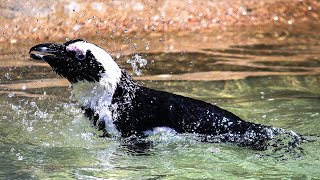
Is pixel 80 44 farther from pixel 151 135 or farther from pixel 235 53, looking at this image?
pixel 235 53

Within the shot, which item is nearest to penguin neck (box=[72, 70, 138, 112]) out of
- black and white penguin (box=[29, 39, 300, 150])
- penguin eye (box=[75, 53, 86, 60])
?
black and white penguin (box=[29, 39, 300, 150])

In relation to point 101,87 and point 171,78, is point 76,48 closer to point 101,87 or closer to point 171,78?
point 101,87

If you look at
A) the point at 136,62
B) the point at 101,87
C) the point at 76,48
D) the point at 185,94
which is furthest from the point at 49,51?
the point at 136,62

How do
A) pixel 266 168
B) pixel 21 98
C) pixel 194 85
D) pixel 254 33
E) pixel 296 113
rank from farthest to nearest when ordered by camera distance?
pixel 254 33 → pixel 194 85 → pixel 21 98 → pixel 296 113 → pixel 266 168

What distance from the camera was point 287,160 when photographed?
16.8ft

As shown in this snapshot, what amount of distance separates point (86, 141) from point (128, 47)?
4.13m

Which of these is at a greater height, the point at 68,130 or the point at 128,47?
the point at 128,47

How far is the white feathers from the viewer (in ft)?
17.5

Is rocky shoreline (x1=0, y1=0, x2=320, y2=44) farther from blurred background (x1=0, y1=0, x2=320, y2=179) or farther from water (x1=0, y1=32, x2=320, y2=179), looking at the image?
water (x1=0, y1=32, x2=320, y2=179)

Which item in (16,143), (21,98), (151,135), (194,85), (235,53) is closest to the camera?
(151,135)

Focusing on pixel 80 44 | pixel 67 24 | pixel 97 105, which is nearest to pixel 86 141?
pixel 97 105

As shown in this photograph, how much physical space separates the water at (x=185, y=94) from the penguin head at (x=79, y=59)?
47 centimetres

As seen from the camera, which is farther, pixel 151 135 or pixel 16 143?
pixel 16 143

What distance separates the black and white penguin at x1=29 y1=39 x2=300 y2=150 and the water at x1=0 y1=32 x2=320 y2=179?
10 centimetres
